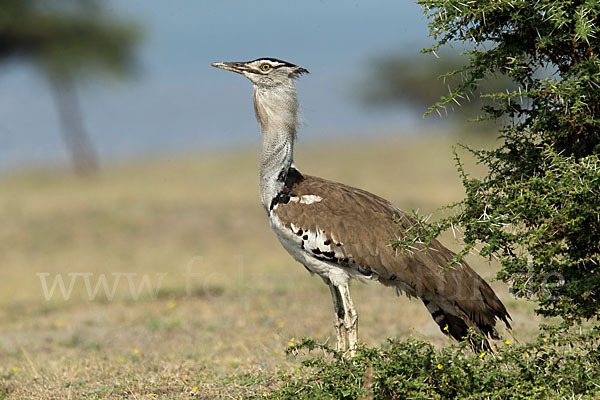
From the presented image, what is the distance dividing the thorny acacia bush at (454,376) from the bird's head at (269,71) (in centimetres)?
242

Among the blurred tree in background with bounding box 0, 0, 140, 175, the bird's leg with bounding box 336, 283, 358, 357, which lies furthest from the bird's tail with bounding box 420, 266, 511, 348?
the blurred tree in background with bounding box 0, 0, 140, 175

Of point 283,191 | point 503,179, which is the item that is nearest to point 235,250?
point 283,191

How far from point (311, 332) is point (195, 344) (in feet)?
3.60

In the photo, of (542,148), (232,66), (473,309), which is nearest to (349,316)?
(473,309)

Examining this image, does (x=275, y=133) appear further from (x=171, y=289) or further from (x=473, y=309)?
(x=171, y=289)

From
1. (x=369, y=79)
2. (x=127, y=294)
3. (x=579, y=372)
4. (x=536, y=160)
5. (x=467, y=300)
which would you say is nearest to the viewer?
(x=579, y=372)

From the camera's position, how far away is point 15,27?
2395 centimetres

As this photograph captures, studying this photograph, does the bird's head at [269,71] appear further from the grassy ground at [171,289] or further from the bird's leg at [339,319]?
the grassy ground at [171,289]

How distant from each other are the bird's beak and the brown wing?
1.11m

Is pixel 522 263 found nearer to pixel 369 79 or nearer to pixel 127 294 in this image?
pixel 127 294

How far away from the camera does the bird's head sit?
632cm

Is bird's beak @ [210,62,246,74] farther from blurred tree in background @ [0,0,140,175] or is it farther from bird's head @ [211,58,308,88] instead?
blurred tree in background @ [0,0,140,175]

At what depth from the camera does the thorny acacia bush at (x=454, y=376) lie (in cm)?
444

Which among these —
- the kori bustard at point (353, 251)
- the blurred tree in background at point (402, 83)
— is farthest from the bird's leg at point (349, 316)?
the blurred tree in background at point (402, 83)
